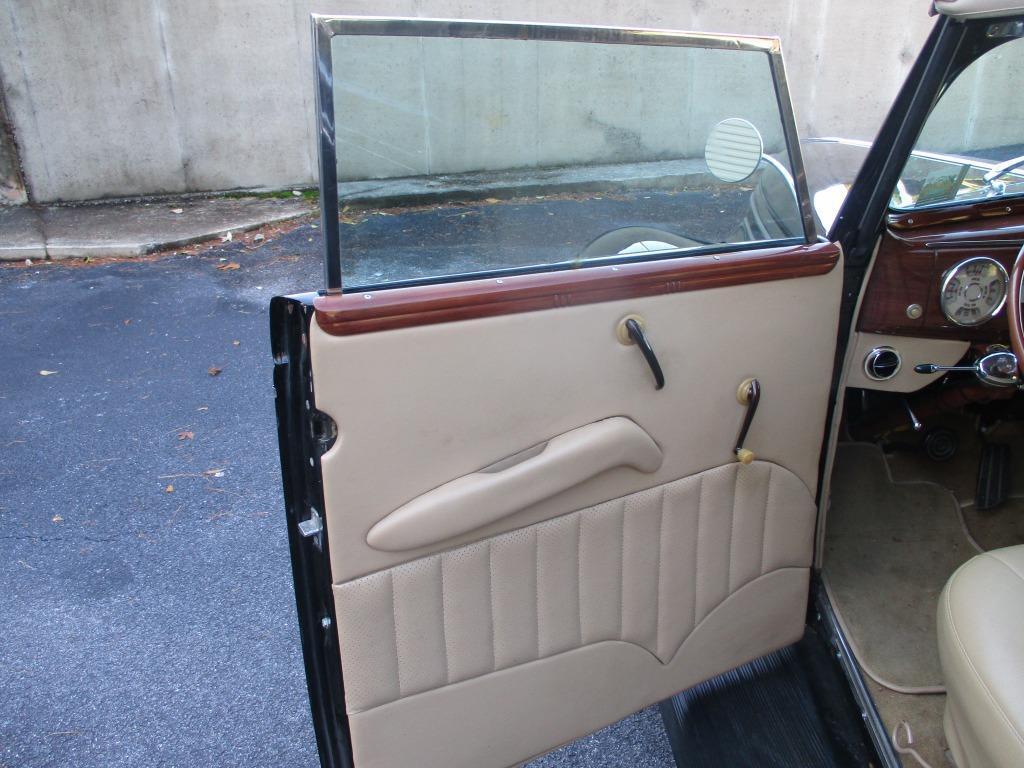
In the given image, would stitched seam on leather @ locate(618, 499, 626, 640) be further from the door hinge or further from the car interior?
the door hinge

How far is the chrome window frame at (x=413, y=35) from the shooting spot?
1298mm

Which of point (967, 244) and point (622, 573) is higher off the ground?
point (967, 244)

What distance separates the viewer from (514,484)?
146 cm

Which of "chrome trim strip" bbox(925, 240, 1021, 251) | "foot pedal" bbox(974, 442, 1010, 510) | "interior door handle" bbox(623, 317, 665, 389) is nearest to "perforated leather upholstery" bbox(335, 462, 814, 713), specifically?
"interior door handle" bbox(623, 317, 665, 389)

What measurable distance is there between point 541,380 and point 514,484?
0.63ft

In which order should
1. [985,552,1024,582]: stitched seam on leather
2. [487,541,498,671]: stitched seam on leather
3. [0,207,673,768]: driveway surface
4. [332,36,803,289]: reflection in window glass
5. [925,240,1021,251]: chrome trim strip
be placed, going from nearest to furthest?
[332,36,803,289]: reflection in window glass < [487,541,498,671]: stitched seam on leather < [985,552,1024,582]: stitched seam on leather < [925,240,1021,251]: chrome trim strip < [0,207,673,768]: driveway surface

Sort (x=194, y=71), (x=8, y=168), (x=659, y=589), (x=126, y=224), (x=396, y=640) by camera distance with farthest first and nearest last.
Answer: (x=194, y=71), (x=8, y=168), (x=126, y=224), (x=659, y=589), (x=396, y=640)

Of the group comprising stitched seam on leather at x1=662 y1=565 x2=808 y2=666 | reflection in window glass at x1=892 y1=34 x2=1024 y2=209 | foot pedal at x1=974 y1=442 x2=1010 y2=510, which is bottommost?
foot pedal at x1=974 y1=442 x2=1010 y2=510

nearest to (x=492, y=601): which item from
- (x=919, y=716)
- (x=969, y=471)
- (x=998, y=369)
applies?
(x=919, y=716)

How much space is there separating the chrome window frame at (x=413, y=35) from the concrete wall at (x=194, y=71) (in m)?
5.35

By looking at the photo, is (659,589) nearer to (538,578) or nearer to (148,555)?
(538,578)

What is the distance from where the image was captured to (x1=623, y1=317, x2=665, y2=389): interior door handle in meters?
1.52

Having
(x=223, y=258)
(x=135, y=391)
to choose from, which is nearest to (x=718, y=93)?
(x=135, y=391)

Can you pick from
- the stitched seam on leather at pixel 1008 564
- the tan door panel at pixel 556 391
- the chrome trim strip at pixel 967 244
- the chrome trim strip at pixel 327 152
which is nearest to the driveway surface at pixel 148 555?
the chrome trim strip at pixel 327 152
